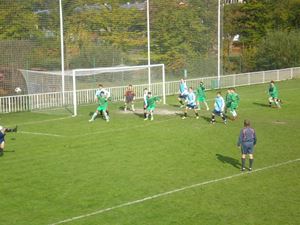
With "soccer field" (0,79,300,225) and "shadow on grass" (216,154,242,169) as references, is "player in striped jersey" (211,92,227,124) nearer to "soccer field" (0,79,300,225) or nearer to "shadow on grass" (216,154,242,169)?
"soccer field" (0,79,300,225)

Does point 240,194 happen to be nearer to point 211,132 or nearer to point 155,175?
point 155,175

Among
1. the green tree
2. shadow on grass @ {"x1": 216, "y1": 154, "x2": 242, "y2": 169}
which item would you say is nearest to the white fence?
the green tree

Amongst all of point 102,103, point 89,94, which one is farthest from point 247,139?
point 89,94

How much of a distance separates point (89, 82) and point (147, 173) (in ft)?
66.7

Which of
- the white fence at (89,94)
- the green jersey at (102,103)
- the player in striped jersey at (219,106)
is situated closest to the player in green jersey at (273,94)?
the player in striped jersey at (219,106)

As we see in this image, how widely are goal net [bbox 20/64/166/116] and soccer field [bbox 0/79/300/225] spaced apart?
4.39 m

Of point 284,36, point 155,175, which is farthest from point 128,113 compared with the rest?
point 284,36

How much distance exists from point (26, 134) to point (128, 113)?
24.6 ft

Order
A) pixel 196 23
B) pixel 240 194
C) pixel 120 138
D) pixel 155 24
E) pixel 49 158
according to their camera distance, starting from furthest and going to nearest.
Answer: pixel 196 23 → pixel 155 24 → pixel 120 138 → pixel 49 158 → pixel 240 194

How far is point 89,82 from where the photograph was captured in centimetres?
3706

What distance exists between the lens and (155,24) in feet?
138

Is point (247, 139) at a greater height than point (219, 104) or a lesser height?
lesser

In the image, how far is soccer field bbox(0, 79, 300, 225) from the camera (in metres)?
13.6

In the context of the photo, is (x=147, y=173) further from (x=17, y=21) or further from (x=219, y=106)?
(x=17, y=21)
